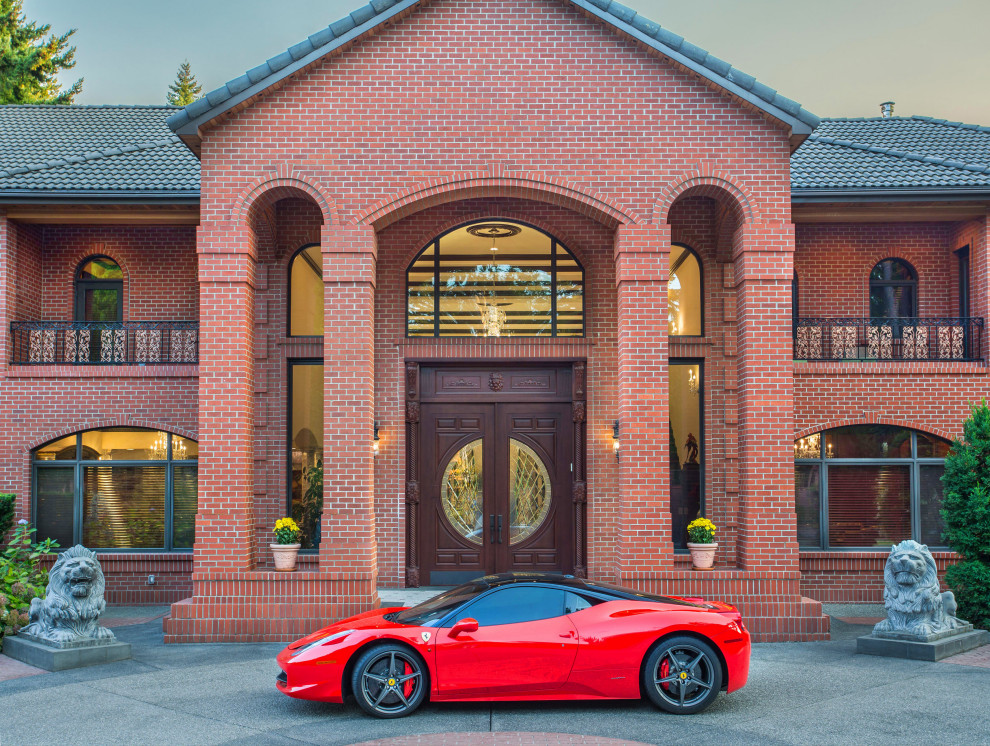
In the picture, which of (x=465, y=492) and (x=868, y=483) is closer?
(x=465, y=492)

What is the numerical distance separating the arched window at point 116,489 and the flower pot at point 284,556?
3476mm

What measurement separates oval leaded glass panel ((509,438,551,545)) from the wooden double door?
15 millimetres

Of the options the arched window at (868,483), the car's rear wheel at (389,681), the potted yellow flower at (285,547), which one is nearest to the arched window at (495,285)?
the potted yellow flower at (285,547)

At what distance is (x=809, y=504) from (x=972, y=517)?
10.1 ft

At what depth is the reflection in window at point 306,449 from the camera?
1313 centimetres

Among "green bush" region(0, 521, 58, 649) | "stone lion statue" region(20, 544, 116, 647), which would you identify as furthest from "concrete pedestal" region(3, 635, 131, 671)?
"green bush" region(0, 521, 58, 649)

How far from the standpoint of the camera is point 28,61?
28406 mm

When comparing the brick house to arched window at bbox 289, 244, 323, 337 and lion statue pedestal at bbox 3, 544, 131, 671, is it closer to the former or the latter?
arched window at bbox 289, 244, 323, 337

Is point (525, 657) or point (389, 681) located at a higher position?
point (525, 657)

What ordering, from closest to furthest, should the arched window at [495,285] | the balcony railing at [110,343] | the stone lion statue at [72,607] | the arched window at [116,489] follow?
the stone lion statue at [72,607] < the arched window at [495,285] < the arched window at [116,489] < the balcony railing at [110,343]

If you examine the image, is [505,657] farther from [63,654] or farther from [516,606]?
[63,654]

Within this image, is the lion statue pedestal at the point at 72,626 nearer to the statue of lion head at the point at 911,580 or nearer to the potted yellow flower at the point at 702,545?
the potted yellow flower at the point at 702,545

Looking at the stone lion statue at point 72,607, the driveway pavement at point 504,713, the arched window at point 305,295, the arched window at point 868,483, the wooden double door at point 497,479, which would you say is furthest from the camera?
the arched window at point 868,483

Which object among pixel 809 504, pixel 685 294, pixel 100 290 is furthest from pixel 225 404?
pixel 809 504
